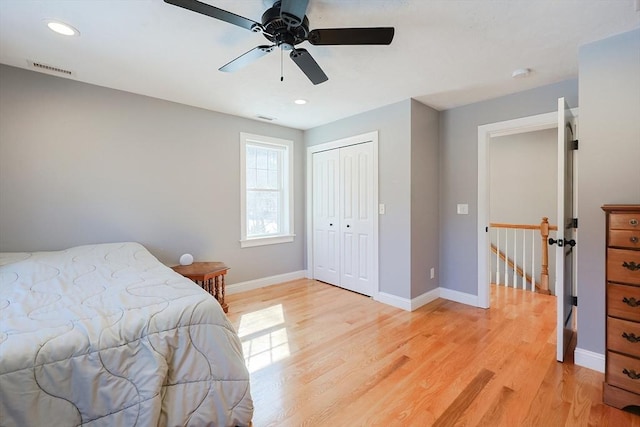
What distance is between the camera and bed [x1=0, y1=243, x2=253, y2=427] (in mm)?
1020

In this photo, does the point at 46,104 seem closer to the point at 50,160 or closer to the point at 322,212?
the point at 50,160

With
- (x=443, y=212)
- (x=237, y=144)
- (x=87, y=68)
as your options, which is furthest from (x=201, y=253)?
(x=443, y=212)

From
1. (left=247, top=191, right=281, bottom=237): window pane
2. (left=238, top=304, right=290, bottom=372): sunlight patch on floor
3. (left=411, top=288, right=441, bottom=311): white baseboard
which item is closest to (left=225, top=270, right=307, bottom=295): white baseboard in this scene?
(left=247, top=191, right=281, bottom=237): window pane

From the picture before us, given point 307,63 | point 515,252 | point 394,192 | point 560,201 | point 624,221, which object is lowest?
point 515,252

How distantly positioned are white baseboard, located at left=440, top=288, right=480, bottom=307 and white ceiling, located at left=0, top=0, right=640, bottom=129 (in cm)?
232

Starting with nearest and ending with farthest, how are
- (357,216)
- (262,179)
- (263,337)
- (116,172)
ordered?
(263,337)
(116,172)
(357,216)
(262,179)

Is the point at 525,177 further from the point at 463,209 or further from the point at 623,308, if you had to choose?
the point at 623,308

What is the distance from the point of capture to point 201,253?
3.63 meters

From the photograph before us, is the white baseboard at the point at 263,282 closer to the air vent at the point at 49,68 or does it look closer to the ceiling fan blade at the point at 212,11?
the air vent at the point at 49,68

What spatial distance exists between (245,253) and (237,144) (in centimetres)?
153

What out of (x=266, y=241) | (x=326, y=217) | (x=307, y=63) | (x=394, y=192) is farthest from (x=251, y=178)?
(x=307, y=63)

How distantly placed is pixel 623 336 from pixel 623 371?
203mm

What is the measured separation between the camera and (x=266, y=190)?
4.32m

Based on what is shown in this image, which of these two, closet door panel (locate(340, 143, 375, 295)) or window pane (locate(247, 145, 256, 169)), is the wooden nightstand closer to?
window pane (locate(247, 145, 256, 169))
